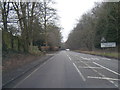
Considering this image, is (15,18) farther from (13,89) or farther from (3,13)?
(13,89)

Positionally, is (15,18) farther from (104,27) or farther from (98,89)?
(104,27)

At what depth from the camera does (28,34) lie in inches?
1470

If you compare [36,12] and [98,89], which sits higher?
[36,12]

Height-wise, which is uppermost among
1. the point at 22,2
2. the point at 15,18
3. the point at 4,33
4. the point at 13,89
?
the point at 22,2

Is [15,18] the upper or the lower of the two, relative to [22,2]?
lower

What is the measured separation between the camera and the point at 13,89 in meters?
9.55

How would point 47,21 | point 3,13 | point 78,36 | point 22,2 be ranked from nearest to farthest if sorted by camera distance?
point 3,13 → point 22,2 → point 47,21 → point 78,36

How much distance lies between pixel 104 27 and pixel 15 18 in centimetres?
3175

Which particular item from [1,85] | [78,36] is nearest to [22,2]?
[1,85]

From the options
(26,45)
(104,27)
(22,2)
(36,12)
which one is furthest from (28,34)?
(104,27)

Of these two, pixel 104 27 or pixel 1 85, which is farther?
pixel 104 27

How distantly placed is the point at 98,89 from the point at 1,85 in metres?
4.27

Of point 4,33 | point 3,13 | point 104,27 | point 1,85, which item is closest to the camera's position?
point 1,85

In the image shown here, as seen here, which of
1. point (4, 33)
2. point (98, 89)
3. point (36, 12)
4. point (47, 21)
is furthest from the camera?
point (47, 21)
